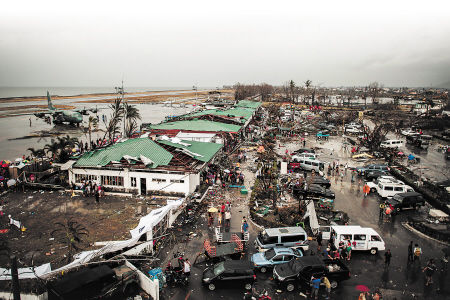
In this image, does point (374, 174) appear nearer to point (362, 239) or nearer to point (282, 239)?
point (362, 239)

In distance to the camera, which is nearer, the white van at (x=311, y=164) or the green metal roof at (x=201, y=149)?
the green metal roof at (x=201, y=149)

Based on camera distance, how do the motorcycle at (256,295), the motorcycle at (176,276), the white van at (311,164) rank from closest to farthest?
the motorcycle at (256,295)
the motorcycle at (176,276)
the white van at (311,164)

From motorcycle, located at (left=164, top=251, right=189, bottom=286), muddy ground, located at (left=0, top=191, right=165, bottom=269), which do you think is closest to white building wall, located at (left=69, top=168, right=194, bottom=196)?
muddy ground, located at (left=0, top=191, right=165, bottom=269)

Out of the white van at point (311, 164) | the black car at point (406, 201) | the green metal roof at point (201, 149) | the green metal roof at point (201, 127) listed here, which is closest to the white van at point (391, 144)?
the white van at point (311, 164)

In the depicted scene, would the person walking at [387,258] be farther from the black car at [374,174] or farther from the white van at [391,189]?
the black car at [374,174]

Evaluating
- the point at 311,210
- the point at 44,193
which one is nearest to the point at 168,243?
the point at 311,210

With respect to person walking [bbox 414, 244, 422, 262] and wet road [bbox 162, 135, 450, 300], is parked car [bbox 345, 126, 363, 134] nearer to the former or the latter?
wet road [bbox 162, 135, 450, 300]
